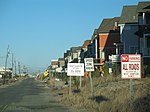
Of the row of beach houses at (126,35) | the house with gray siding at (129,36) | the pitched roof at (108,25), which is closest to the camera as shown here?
the row of beach houses at (126,35)

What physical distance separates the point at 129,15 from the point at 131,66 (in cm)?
4405

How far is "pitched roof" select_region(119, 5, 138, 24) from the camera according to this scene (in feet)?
178

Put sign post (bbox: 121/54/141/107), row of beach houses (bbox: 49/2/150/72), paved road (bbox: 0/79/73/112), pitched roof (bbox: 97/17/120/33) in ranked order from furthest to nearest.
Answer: pitched roof (bbox: 97/17/120/33) < row of beach houses (bbox: 49/2/150/72) < paved road (bbox: 0/79/73/112) < sign post (bbox: 121/54/141/107)

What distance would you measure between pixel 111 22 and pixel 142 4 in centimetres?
1905

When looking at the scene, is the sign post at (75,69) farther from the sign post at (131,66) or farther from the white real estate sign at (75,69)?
the sign post at (131,66)

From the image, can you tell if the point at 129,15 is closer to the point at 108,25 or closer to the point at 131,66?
the point at 108,25

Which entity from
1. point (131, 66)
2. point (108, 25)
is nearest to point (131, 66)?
point (131, 66)

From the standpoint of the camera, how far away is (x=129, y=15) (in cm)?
5594

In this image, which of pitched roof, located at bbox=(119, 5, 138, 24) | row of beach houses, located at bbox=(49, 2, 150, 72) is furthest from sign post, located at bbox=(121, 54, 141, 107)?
pitched roof, located at bbox=(119, 5, 138, 24)

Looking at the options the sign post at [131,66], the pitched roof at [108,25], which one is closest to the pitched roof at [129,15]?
the pitched roof at [108,25]

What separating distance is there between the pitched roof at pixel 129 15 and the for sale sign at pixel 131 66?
41800 mm

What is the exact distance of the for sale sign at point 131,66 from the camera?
12.9 metres

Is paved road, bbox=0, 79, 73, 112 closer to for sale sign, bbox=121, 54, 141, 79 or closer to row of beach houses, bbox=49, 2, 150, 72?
for sale sign, bbox=121, 54, 141, 79

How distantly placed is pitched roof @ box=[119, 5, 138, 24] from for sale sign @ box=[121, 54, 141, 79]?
137ft
